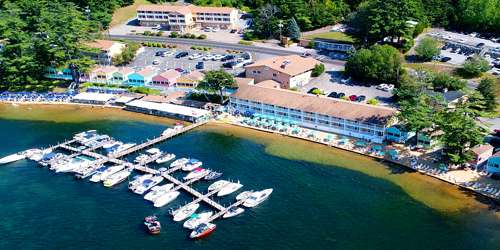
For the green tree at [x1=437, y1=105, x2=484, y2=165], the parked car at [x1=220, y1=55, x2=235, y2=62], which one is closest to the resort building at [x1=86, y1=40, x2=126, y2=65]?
the parked car at [x1=220, y1=55, x2=235, y2=62]

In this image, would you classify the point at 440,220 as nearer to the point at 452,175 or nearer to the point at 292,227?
the point at 452,175

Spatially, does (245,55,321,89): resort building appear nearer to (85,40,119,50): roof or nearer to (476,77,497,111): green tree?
(476,77,497,111): green tree

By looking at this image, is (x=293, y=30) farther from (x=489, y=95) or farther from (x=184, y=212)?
(x=184, y=212)

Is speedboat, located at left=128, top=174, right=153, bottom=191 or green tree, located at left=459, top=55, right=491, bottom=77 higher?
green tree, located at left=459, top=55, right=491, bottom=77

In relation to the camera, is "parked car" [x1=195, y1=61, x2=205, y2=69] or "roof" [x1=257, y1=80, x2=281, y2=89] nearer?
"roof" [x1=257, y1=80, x2=281, y2=89]

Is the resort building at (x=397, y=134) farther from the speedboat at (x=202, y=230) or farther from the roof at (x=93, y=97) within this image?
the roof at (x=93, y=97)

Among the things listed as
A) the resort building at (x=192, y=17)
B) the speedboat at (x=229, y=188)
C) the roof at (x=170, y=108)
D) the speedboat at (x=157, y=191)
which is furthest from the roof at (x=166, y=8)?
the speedboat at (x=229, y=188)

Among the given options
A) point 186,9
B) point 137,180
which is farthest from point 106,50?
point 137,180

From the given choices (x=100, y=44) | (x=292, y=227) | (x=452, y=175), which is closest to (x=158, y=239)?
(x=292, y=227)
